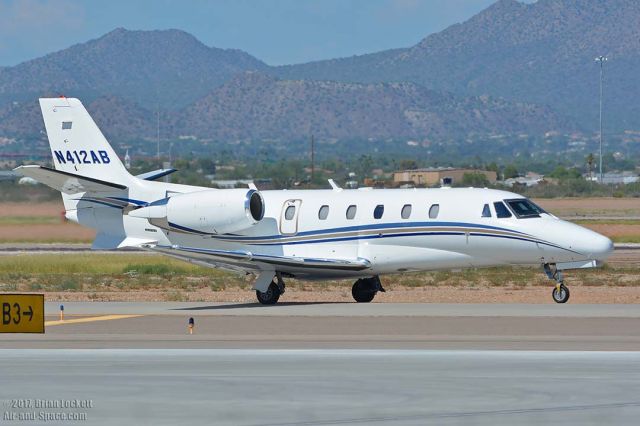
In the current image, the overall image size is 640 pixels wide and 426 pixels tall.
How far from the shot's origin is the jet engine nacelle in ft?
107

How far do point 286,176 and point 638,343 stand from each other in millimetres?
77569

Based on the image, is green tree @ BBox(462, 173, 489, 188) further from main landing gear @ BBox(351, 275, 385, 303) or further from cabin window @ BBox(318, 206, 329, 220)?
cabin window @ BBox(318, 206, 329, 220)

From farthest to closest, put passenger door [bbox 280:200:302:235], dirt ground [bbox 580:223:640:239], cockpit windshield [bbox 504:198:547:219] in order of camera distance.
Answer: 1. dirt ground [bbox 580:223:640:239]
2. passenger door [bbox 280:200:302:235]
3. cockpit windshield [bbox 504:198:547:219]

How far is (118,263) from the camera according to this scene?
166 feet

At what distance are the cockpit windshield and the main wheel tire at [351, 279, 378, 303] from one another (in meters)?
4.26

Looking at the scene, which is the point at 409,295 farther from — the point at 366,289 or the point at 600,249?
the point at 600,249

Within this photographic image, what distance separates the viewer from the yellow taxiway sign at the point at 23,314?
2561cm

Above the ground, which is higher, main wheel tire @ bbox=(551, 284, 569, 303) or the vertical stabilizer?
the vertical stabilizer

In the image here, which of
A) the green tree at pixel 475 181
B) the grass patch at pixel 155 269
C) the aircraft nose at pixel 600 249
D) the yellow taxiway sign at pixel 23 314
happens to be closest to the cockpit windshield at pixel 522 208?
the aircraft nose at pixel 600 249

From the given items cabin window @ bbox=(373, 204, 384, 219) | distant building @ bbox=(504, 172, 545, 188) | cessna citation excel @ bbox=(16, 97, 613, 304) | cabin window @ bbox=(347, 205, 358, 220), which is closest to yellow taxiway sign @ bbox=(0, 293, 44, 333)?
cessna citation excel @ bbox=(16, 97, 613, 304)

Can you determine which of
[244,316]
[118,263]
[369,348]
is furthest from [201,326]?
[118,263]

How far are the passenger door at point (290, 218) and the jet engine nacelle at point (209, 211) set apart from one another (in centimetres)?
57

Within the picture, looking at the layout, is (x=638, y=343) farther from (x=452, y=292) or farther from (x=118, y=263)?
(x=118, y=263)

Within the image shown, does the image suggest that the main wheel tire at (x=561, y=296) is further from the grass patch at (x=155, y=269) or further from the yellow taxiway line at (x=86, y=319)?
the grass patch at (x=155, y=269)
